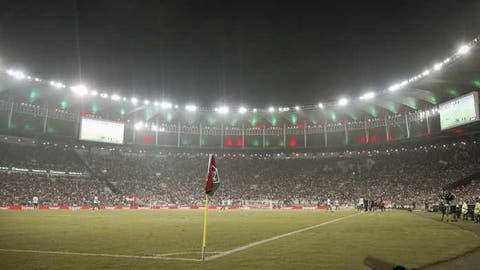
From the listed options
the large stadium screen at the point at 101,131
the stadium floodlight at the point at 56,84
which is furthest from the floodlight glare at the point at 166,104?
the stadium floodlight at the point at 56,84

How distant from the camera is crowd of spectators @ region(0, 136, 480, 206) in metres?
59.4

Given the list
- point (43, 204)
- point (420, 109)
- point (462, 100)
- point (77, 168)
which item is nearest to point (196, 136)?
point (77, 168)

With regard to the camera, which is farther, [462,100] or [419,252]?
[462,100]

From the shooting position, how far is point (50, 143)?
2785 inches

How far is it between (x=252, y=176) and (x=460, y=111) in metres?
43.6

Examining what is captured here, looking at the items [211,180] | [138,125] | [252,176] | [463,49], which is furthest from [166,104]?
[211,180]

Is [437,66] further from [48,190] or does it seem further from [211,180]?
[48,190]

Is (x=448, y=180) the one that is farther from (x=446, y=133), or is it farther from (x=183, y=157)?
(x=183, y=157)

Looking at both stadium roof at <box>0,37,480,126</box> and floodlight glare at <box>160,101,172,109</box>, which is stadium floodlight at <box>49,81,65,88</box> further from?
floodlight glare at <box>160,101,172,109</box>

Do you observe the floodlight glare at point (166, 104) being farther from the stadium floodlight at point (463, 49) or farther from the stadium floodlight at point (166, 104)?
the stadium floodlight at point (463, 49)

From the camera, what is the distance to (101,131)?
218ft

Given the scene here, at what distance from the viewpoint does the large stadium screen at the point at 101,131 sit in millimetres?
64250

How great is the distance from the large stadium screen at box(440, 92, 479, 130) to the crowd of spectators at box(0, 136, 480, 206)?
356 inches

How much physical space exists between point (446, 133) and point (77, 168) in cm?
6493
